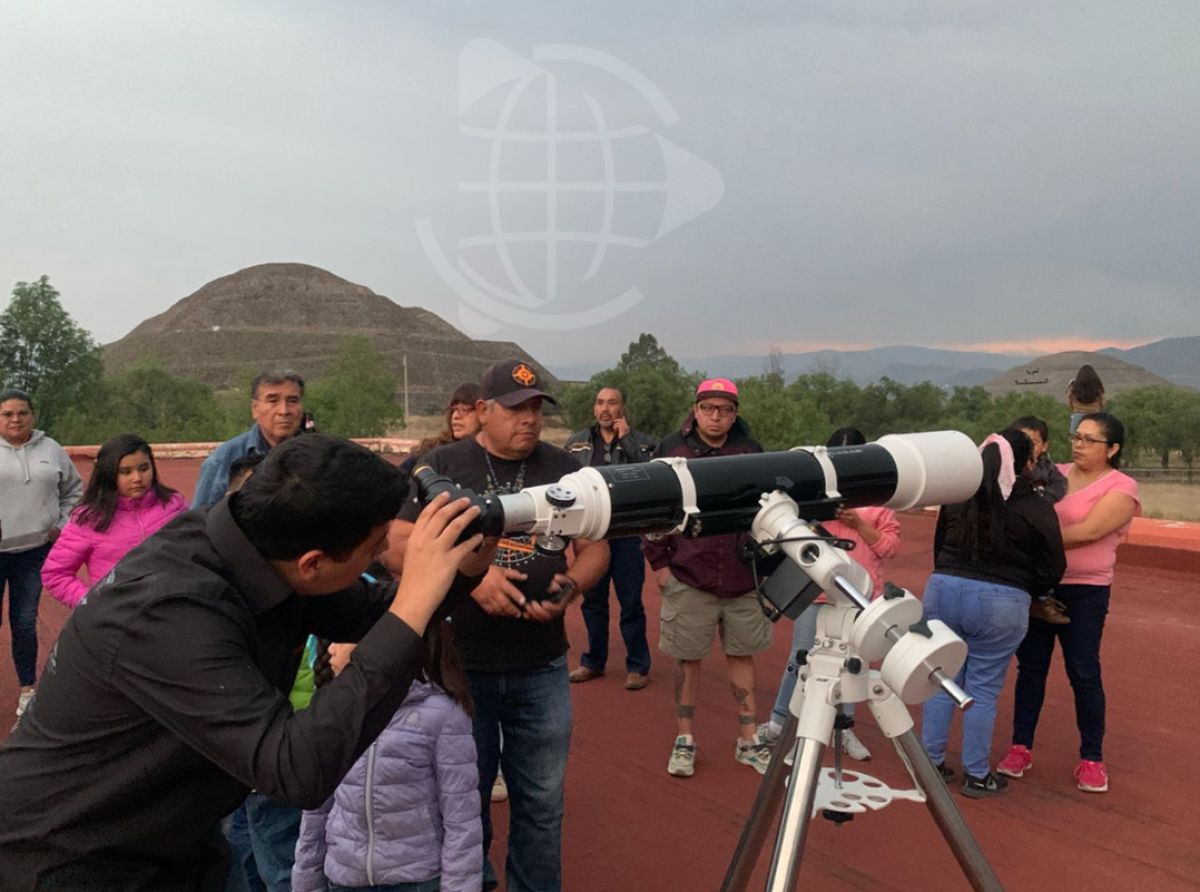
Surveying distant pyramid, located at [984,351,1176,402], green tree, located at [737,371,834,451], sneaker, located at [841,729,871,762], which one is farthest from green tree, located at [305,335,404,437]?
distant pyramid, located at [984,351,1176,402]

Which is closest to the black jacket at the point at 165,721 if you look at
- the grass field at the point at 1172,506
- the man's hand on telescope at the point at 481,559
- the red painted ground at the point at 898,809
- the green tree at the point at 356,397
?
the man's hand on telescope at the point at 481,559

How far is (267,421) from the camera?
4.07 meters

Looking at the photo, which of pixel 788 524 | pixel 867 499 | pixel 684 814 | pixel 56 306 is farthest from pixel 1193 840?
pixel 56 306

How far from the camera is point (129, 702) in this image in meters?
1.41

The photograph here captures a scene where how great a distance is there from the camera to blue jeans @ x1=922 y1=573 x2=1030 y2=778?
3.88 meters

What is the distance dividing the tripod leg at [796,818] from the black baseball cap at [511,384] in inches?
66.5

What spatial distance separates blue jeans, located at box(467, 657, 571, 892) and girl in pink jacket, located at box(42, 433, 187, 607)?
6.86 feet

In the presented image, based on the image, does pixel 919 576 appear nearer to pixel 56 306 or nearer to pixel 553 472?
pixel 553 472

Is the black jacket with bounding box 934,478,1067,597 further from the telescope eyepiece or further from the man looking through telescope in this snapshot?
the man looking through telescope

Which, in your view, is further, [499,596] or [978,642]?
[978,642]

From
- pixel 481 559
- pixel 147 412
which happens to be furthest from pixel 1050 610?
pixel 147 412

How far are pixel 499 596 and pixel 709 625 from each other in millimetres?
1931

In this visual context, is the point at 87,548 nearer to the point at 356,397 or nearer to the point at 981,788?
the point at 981,788

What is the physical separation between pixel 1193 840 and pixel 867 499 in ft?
9.17
